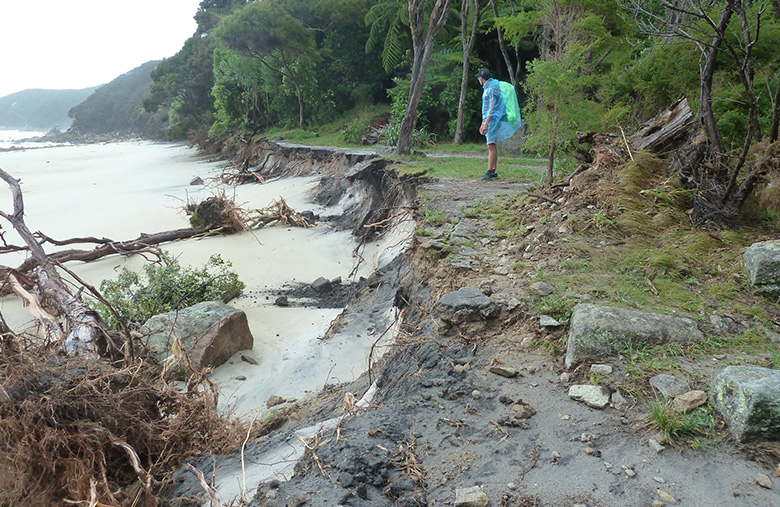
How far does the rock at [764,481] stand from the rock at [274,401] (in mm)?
3769

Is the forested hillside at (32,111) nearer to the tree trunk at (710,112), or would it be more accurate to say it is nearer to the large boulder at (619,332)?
the tree trunk at (710,112)

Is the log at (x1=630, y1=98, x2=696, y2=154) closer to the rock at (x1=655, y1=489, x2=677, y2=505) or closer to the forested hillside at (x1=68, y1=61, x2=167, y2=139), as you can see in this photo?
the rock at (x1=655, y1=489, x2=677, y2=505)

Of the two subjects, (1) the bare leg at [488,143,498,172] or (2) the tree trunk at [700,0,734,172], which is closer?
(2) the tree trunk at [700,0,734,172]

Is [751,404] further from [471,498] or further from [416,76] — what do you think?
[416,76]

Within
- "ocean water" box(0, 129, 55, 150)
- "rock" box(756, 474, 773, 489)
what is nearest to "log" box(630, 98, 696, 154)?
"rock" box(756, 474, 773, 489)

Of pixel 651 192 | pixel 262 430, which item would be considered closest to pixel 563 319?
pixel 651 192

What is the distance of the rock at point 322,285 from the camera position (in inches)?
290

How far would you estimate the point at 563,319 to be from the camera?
3.12 meters

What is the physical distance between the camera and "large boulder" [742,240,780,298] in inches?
121

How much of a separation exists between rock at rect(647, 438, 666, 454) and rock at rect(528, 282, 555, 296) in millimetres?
1487

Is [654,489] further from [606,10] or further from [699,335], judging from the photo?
[606,10]

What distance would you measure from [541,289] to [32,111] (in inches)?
4445

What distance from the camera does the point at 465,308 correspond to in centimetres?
345

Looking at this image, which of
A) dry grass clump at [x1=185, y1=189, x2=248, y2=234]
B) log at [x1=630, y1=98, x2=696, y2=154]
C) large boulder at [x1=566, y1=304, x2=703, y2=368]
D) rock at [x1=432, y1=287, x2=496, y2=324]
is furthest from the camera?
dry grass clump at [x1=185, y1=189, x2=248, y2=234]
